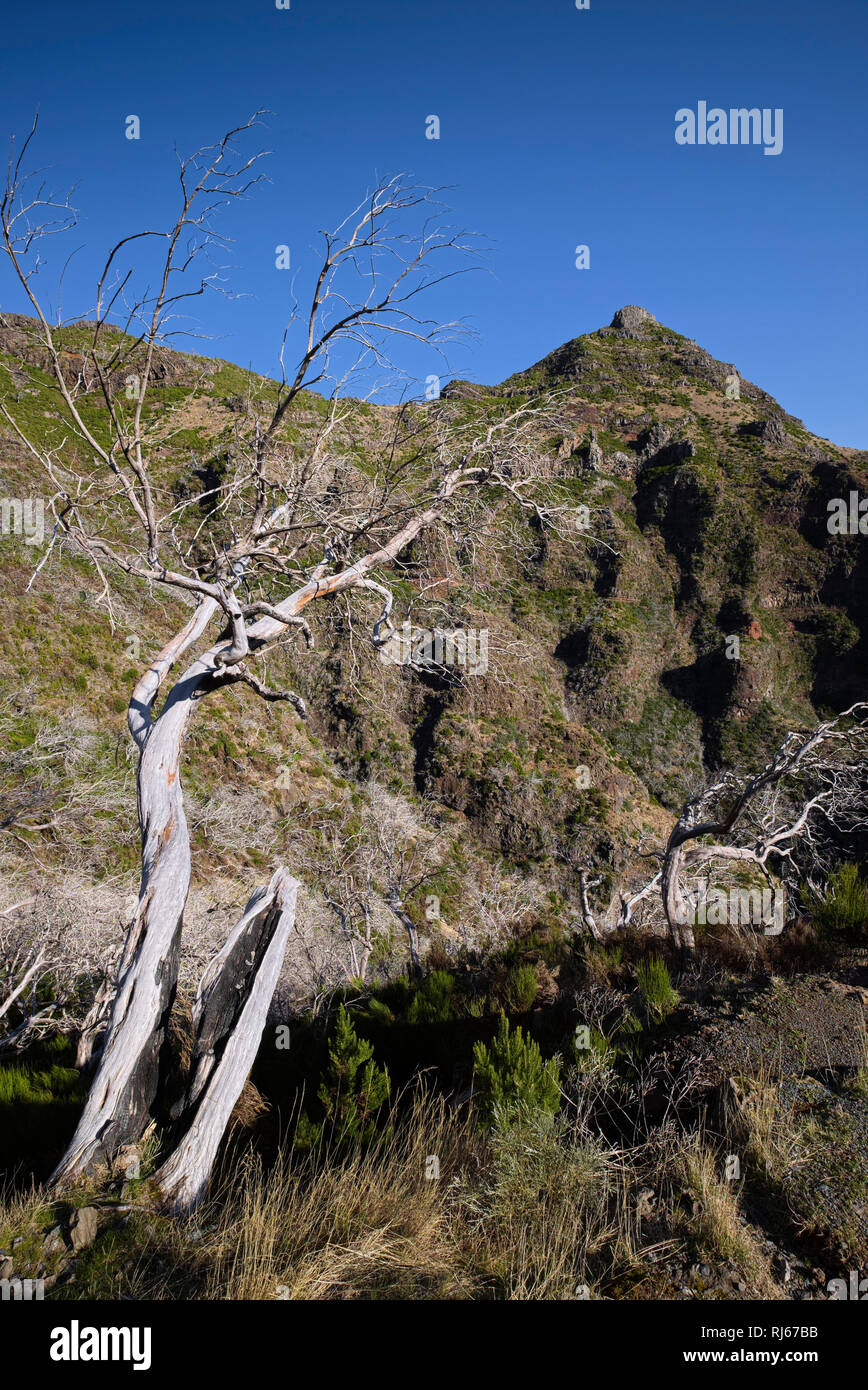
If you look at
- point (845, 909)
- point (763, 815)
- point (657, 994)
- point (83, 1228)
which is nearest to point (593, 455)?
point (763, 815)

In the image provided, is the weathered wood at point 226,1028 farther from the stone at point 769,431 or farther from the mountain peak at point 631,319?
the mountain peak at point 631,319

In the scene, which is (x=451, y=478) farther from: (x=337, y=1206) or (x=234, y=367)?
(x=234, y=367)

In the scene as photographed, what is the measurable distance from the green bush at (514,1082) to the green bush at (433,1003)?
178 cm

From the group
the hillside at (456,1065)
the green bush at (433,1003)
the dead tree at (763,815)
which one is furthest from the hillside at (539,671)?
the dead tree at (763,815)

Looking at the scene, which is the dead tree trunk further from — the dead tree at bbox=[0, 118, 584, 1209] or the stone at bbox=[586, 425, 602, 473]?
the stone at bbox=[586, 425, 602, 473]

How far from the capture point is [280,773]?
92.1 feet

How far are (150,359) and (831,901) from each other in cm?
726

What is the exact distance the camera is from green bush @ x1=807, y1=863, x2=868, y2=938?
19.7 feet

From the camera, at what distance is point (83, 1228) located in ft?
9.25

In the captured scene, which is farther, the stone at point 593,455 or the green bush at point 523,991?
the stone at point 593,455

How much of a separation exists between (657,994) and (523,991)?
1.25m

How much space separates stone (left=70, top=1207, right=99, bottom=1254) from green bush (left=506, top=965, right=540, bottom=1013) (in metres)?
3.48

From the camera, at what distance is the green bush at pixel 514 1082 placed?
132 inches

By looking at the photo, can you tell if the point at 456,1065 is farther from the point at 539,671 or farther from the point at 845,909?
the point at 539,671
